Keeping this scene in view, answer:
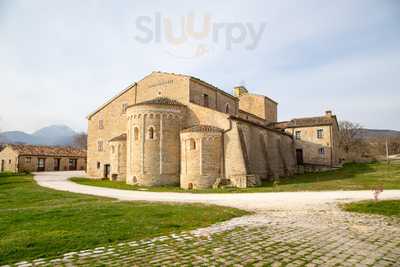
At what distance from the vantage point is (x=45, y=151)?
53.2 m

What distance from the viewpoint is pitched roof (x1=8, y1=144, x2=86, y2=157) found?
1967 inches

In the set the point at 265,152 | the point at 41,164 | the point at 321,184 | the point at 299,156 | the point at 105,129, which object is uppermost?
the point at 105,129

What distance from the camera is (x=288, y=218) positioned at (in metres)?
10.7

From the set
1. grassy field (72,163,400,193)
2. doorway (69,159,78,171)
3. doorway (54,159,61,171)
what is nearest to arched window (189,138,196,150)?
grassy field (72,163,400,193)

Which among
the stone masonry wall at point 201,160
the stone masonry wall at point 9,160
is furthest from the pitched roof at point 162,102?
the stone masonry wall at point 9,160

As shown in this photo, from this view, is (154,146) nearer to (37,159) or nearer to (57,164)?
(37,159)

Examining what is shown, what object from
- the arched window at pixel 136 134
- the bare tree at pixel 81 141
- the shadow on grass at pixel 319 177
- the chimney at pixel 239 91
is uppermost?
the chimney at pixel 239 91

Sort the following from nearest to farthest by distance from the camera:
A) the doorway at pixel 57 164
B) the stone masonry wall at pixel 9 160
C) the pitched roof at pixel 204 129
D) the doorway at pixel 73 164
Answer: the pitched roof at pixel 204 129
the stone masonry wall at pixel 9 160
the doorway at pixel 57 164
the doorway at pixel 73 164

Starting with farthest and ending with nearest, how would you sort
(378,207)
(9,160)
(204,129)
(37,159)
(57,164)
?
1. (57,164)
2. (37,159)
3. (9,160)
4. (204,129)
5. (378,207)

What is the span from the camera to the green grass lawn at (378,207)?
11.9m

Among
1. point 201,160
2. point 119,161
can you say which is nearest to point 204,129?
point 201,160

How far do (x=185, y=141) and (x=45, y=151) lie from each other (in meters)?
37.0

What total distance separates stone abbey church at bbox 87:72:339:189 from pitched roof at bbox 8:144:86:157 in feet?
55.4

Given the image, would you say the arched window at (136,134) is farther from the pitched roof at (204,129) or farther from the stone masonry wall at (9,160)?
the stone masonry wall at (9,160)
